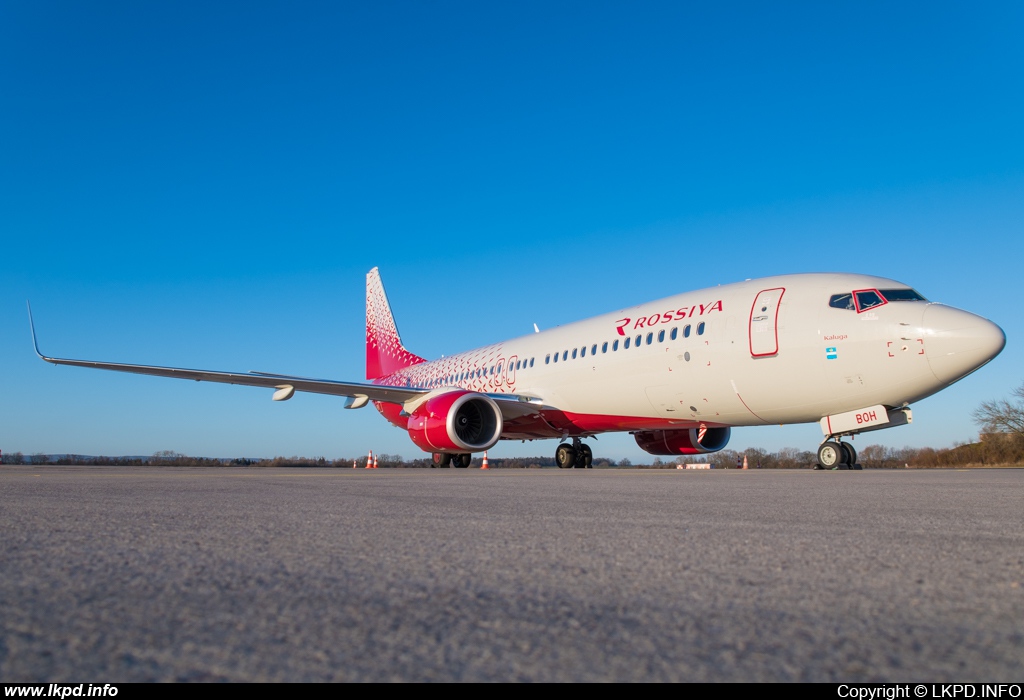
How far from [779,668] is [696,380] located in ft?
34.8

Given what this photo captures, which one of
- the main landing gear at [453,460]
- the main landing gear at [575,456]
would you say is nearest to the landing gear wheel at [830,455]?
the main landing gear at [575,456]

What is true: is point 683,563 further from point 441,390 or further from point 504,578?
point 441,390

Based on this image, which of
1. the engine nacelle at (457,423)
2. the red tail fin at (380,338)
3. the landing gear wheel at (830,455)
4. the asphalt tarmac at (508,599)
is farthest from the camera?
the red tail fin at (380,338)

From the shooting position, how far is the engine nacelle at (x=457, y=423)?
13484 mm

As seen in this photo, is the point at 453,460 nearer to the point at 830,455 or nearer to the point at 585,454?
the point at 585,454

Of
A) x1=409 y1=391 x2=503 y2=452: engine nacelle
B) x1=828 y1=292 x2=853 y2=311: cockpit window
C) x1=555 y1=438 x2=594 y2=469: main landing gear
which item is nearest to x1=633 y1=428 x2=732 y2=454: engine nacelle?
x1=555 y1=438 x2=594 y2=469: main landing gear

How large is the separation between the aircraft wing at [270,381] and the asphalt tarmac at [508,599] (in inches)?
457

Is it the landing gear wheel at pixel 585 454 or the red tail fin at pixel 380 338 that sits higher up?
the red tail fin at pixel 380 338

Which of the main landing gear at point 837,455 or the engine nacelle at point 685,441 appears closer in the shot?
the main landing gear at point 837,455

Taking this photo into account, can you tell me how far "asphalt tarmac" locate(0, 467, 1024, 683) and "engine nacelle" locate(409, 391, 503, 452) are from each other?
10305 mm

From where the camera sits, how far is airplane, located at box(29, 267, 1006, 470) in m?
9.35

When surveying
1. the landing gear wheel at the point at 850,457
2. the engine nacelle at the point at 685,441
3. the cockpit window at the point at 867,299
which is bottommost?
the landing gear wheel at the point at 850,457

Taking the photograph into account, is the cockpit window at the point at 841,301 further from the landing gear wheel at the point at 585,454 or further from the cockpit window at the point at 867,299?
the landing gear wheel at the point at 585,454
